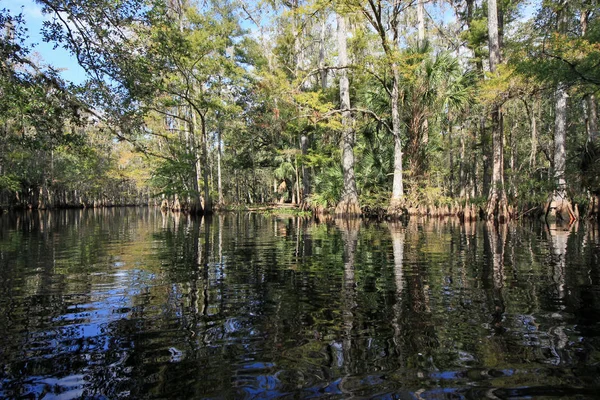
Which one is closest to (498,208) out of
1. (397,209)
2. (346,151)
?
(397,209)

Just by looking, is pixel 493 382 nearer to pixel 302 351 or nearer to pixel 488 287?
pixel 302 351

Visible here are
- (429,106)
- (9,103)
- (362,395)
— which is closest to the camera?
(362,395)

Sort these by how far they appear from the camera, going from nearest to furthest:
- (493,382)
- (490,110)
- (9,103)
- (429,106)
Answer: (493,382) < (9,103) < (490,110) < (429,106)

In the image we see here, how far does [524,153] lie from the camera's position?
32750 mm

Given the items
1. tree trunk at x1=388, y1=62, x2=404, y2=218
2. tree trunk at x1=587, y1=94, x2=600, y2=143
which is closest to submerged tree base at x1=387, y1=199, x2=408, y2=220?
tree trunk at x1=388, y1=62, x2=404, y2=218

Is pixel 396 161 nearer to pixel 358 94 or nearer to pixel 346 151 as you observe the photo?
pixel 346 151

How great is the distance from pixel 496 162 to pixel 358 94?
7.74 meters

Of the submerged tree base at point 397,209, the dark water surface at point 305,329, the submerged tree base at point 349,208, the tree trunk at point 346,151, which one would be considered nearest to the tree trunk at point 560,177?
the submerged tree base at point 397,209

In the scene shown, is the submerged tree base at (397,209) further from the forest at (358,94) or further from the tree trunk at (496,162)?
the tree trunk at (496,162)

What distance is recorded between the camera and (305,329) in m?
3.17

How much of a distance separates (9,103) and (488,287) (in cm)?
1068

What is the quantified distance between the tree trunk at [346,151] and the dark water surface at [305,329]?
11557 mm

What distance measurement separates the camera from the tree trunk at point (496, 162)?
48.2ft

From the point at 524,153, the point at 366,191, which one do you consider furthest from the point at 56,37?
the point at 524,153
